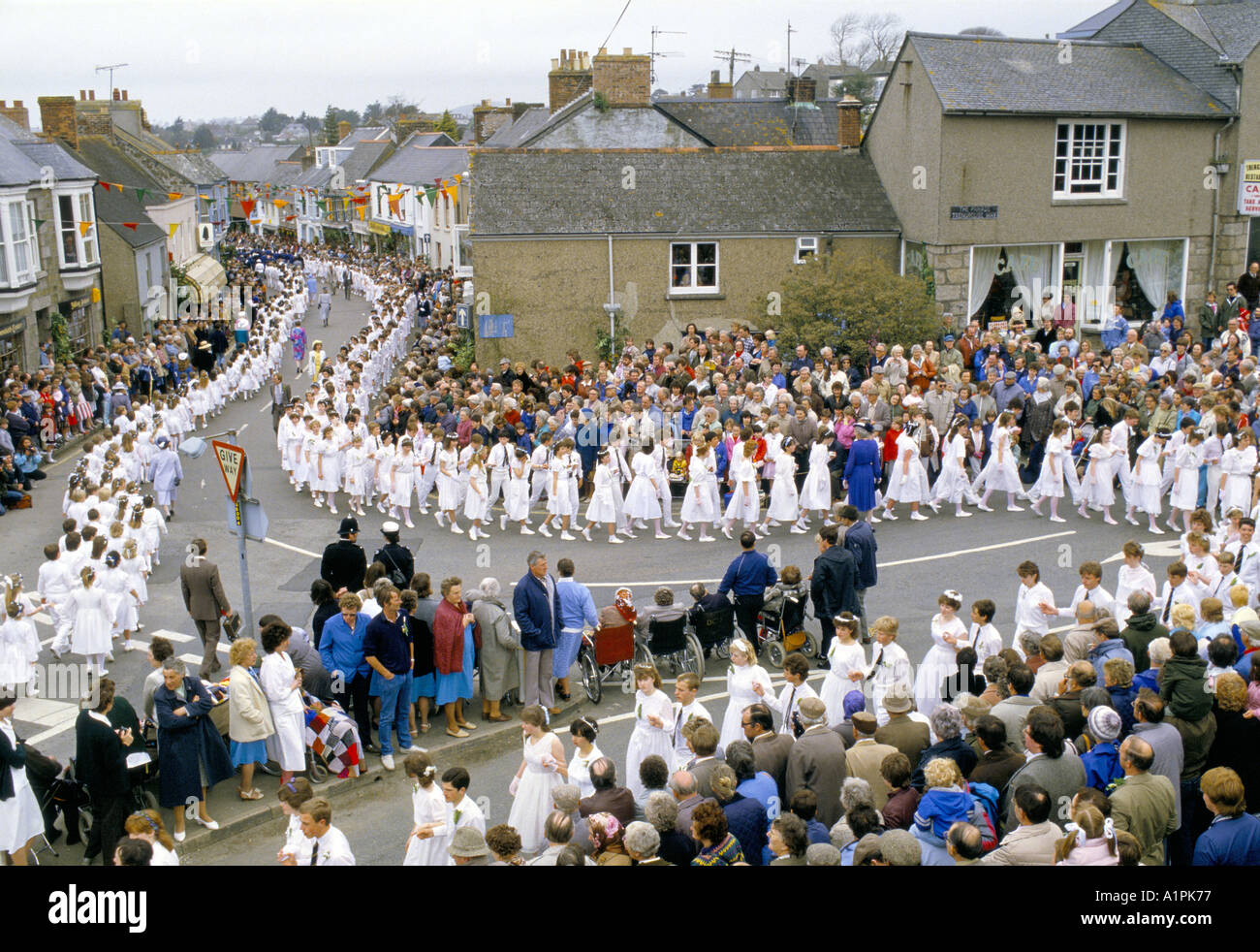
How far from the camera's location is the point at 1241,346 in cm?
2083

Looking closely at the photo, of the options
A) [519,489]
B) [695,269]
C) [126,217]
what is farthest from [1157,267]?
[126,217]

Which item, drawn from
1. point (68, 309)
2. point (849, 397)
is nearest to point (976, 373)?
point (849, 397)

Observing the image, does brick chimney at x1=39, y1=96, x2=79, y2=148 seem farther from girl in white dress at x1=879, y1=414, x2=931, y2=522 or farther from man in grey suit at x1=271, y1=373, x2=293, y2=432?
girl in white dress at x1=879, y1=414, x2=931, y2=522

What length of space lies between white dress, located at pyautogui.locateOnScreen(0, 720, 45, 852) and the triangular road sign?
3.20 m

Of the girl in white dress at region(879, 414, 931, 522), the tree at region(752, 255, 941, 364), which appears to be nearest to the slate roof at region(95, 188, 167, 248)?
the tree at region(752, 255, 941, 364)

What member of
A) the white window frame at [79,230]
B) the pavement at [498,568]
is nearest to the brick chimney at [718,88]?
the white window frame at [79,230]

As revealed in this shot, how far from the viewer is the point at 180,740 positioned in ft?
31.0

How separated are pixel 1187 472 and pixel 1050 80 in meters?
14.1

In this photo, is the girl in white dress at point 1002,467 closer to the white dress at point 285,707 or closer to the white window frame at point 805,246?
the white window frame at point 805,246

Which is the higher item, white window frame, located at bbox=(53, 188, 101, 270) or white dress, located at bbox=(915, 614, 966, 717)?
white window frame, located at bbox=(53, 188, 101, 270)

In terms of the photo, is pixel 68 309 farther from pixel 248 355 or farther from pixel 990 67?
pixel 990 67

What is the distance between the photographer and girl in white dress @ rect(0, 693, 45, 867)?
8.52 metres

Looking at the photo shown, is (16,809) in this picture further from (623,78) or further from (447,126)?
(447,126)

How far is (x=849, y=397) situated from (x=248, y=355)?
17.6 metres
